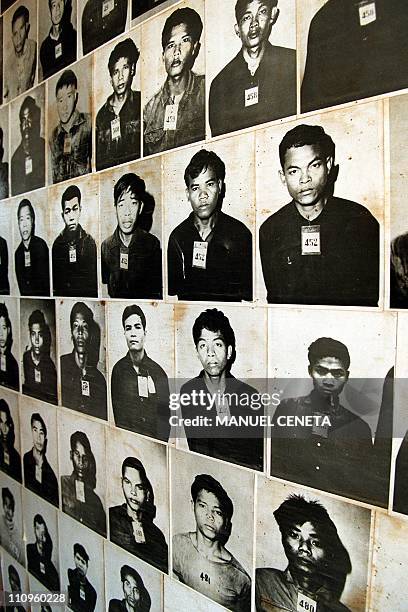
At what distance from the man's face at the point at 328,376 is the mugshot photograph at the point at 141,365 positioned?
355mm

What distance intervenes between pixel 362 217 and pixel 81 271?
0.79 metres

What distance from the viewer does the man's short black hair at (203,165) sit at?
1.00 m

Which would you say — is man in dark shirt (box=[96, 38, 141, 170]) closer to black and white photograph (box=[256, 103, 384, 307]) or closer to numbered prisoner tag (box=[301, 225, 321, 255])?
black and white photograph (box=[256, 103, 384, 307])

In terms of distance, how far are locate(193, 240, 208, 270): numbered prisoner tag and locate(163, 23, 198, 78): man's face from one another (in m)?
0.36

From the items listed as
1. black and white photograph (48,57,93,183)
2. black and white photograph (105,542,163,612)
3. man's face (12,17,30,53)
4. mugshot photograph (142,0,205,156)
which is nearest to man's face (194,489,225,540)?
black and white photograph (105,542,163,612)

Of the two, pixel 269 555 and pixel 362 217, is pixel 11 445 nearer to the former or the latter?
pixel 269 555

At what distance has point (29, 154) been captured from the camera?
155cm

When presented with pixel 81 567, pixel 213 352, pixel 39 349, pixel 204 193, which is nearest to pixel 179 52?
pixel 204 193

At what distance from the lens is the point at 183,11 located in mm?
1053

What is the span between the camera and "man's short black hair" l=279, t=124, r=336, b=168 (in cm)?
84

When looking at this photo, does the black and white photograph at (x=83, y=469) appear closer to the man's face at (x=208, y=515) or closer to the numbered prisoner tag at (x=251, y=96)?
the man's face at (x=208, y=515)

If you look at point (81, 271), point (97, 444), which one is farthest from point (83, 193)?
point (97, 444)

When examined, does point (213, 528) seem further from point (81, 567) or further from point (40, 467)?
point (40, 467)

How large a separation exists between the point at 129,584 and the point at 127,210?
0.92 meters
